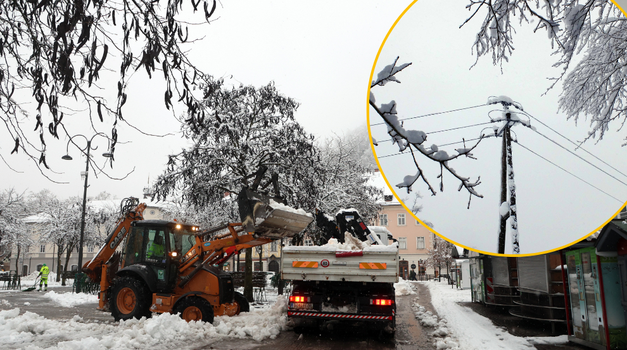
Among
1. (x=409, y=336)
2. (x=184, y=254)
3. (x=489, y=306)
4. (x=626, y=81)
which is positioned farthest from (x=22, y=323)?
(x=489, y=306)

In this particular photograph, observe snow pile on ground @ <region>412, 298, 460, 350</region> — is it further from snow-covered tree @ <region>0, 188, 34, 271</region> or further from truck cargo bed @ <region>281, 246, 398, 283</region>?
snow-covered tree @ <region>0, 188, 34, 271</region>

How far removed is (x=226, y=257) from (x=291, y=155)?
196 inches

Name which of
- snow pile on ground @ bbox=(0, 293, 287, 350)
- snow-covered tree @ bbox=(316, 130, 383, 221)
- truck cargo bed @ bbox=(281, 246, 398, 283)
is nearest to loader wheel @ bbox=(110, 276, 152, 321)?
snow pile on ground @ bbox=(0, 293, 287, 350)

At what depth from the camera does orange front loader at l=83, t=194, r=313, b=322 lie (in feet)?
32.4

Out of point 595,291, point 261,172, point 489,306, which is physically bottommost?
point 489,306

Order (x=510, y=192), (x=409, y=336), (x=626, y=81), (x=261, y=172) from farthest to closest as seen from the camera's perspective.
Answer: (x=261, y=172)
(x=409, y=336)
(x=626, y=81)
(x=510, y=192)

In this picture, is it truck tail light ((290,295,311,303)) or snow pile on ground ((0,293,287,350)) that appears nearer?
snow pile on ground ((0,293,287,350))

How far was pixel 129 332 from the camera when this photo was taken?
313 inches

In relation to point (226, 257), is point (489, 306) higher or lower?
lower

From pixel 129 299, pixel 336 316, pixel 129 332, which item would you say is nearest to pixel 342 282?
pixel 336 316

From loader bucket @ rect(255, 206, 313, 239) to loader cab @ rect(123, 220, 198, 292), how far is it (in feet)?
8.30

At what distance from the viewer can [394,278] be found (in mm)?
A: 8492

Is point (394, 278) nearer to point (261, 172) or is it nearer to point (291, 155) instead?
point (261, 172)

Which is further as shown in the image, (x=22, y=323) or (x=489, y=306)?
(x=489, y=306)
